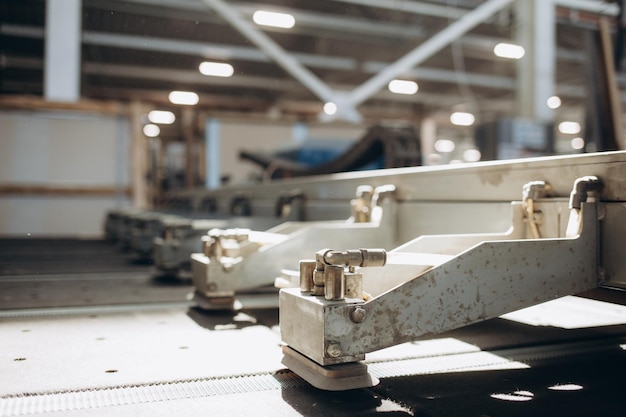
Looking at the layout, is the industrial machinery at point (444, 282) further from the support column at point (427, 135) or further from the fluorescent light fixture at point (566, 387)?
the support column at point (427, 135)

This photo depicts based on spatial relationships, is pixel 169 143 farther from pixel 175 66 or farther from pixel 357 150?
pixel 357 150

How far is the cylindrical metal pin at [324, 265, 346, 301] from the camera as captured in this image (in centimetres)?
103

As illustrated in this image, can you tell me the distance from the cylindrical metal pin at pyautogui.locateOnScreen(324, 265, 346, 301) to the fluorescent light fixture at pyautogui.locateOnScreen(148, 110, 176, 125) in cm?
1269

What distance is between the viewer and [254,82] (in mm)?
9758

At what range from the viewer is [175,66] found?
28.5ft

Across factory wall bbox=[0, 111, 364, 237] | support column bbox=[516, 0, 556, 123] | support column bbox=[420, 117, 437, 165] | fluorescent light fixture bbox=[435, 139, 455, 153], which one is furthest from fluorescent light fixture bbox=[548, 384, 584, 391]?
fluorescent light fixture bbox=[435, 139, 455, 153]

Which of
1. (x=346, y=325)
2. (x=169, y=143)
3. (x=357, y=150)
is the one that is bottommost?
(x=346, y=325)

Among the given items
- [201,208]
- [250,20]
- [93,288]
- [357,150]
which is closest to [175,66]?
[250,20]

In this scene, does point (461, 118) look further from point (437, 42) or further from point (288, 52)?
point (437, 42)

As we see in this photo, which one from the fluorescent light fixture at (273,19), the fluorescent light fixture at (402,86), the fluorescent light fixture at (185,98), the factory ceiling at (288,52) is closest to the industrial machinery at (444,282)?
the factory ceiling at (288,52)

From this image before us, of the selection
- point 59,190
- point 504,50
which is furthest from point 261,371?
point 59,190

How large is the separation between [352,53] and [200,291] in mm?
6894

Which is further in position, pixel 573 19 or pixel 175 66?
pixel 175 66

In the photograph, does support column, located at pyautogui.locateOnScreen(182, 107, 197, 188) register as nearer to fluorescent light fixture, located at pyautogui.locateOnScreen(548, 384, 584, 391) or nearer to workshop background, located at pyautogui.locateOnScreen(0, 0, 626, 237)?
workshop background, located at pyautogui.locateOnScreen(0, 0, 626, 237)
